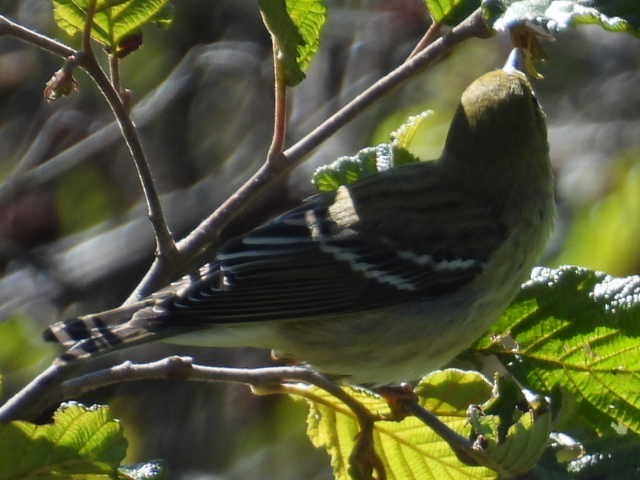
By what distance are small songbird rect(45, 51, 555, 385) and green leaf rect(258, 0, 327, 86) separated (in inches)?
26.1

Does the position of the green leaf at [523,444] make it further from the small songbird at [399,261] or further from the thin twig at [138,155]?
the thin twig at [138,155]

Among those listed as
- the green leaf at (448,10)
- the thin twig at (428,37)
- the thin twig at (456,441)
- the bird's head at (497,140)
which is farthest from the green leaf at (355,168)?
the thin twig at (456,441)

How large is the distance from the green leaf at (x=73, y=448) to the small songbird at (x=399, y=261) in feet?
1.55

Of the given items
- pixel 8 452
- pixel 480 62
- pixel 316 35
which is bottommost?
pixel 480 62

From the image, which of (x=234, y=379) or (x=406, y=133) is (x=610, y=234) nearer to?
(x=406, y=133)

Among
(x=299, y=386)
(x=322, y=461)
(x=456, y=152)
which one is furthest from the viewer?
(x=322, y=461)

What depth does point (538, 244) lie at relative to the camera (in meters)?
3.36

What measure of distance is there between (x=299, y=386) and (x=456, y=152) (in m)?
1.09

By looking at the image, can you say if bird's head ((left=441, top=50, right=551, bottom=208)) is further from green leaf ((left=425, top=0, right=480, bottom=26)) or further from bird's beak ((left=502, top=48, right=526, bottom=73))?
green leaf ((left=425, top=0, right=480, bottom=26))

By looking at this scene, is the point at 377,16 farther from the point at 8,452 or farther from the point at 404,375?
the point at 8,452

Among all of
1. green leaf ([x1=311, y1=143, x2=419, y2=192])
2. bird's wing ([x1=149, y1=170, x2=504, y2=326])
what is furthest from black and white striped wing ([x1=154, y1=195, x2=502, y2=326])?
green leaf ([x1=311, y1=143, x2=419, y2=192])

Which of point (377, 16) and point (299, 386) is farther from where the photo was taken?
point (377, 16)

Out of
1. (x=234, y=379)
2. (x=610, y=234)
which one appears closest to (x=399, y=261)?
(x=234, y=379)

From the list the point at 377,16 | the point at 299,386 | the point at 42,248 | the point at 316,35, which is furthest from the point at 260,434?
the point at 316,35
